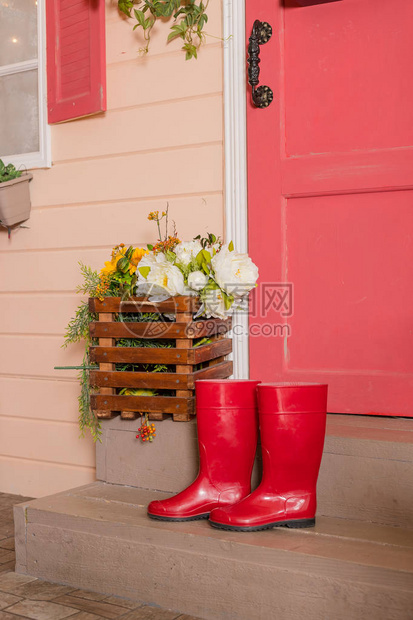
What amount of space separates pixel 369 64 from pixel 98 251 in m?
1.23

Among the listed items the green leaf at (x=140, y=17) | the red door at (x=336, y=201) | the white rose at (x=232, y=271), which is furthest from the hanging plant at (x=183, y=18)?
the white rose at (x=232, y=271)

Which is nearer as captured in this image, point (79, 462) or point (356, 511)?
point (356, 511)

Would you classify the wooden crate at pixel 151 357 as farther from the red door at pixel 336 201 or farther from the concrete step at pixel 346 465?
the red door at pixel 336 201

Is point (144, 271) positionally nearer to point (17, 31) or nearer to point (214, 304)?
point (214, 304)

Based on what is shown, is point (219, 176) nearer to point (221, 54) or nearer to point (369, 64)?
point (221, 54)

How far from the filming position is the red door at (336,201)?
84.9 inches

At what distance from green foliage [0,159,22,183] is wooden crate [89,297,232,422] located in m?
0.93

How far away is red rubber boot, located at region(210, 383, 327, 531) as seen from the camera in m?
1.69

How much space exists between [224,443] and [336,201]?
3.03ft

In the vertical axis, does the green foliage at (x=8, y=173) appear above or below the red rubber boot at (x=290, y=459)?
above

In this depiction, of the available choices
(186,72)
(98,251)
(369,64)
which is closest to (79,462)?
(98,251)

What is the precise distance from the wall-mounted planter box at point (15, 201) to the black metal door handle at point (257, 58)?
107 centimetres

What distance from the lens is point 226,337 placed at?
94.6 inches

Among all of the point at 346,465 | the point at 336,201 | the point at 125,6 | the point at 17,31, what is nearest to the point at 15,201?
the point at 17,31
